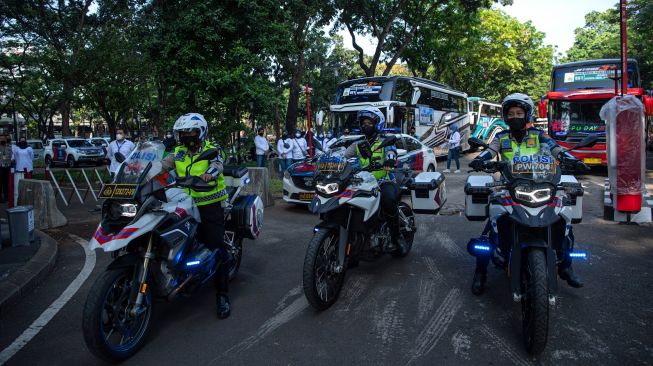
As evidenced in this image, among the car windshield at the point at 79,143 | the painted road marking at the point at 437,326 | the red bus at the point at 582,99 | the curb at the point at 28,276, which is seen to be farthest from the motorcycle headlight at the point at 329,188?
the car windshield at the point at 79,143

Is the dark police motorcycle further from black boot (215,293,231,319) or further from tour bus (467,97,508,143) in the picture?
tour bus (467,97,508,143)

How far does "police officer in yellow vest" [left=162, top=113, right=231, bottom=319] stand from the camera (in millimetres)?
4492

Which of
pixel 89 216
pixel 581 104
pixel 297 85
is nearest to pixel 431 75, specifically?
pixel 297 85

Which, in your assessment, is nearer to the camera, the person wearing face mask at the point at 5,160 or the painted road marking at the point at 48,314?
the painted road marking at the point at 48,314

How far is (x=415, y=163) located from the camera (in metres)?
12.9

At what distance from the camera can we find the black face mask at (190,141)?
4.52m

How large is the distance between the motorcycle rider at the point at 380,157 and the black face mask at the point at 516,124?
1199mm

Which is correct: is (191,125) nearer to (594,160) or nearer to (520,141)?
(520,141)

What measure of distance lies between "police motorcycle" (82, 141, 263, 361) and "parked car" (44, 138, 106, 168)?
26.5m

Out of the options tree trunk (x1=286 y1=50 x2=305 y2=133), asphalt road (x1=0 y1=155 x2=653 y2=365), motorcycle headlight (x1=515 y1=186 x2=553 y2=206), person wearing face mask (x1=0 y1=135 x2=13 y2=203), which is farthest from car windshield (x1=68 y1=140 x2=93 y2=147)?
motorcycle headlight (x1=515 y1=186 x2=553 y2=206)

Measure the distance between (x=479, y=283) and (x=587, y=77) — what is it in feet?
48.3

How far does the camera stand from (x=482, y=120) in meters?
33.7

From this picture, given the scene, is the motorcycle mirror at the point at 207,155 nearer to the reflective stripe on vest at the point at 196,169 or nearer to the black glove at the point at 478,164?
the reflective stripe on vest at the point at 196,169

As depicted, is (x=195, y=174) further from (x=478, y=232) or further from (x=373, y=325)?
(x=478, y=232)
